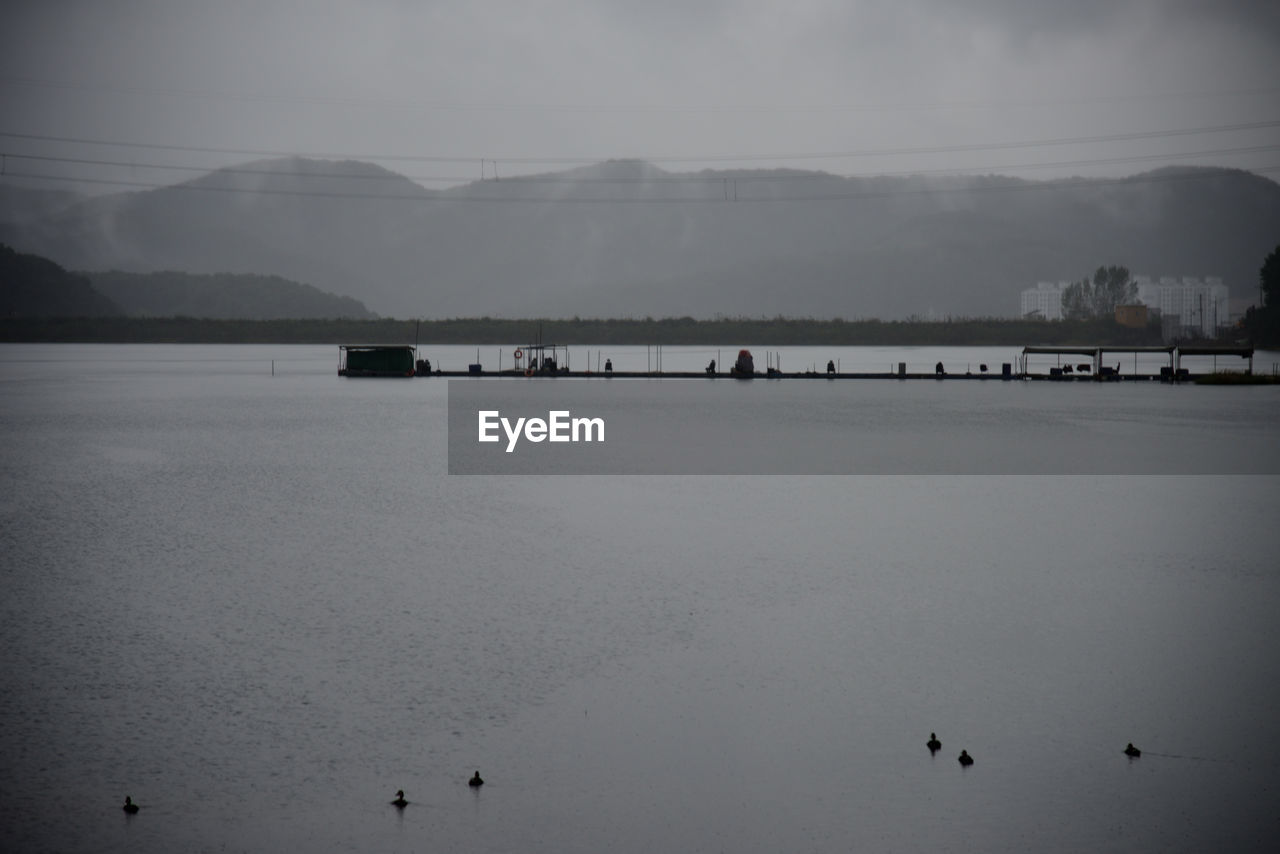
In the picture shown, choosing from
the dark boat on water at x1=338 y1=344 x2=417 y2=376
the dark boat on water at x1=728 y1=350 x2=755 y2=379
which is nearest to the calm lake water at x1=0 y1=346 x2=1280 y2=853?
the dark boat on water at x1=728 y1=350 x2=755 y2=379

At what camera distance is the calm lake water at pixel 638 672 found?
1093cm

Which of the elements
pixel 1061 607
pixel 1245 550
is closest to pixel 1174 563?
pixel 1245 550

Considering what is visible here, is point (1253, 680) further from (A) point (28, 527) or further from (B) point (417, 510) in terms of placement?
(A) point (28, 527)

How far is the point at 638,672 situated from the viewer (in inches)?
594

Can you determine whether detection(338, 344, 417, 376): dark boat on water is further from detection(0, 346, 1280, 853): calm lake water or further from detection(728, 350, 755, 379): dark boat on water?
detection(0, 346, 1280, 853): calm lake water

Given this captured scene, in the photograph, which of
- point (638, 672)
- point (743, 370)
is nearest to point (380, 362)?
point (743, 370)

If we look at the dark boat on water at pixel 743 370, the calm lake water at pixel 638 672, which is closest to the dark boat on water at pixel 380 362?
the dark boat on water at pixel 743 370

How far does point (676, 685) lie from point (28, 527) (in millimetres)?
18400

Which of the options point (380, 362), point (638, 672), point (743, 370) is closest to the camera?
point (638, 672)

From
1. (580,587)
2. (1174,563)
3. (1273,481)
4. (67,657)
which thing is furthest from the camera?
(1273,481)

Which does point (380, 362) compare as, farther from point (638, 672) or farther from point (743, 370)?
point (638, 672)

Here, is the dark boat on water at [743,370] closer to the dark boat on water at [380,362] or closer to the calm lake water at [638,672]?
the dark boat on water at [380,362]

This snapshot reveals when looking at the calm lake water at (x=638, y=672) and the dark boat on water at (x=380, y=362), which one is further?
the dark boat on water at (x=380, y=362)

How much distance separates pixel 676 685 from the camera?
14.5m
